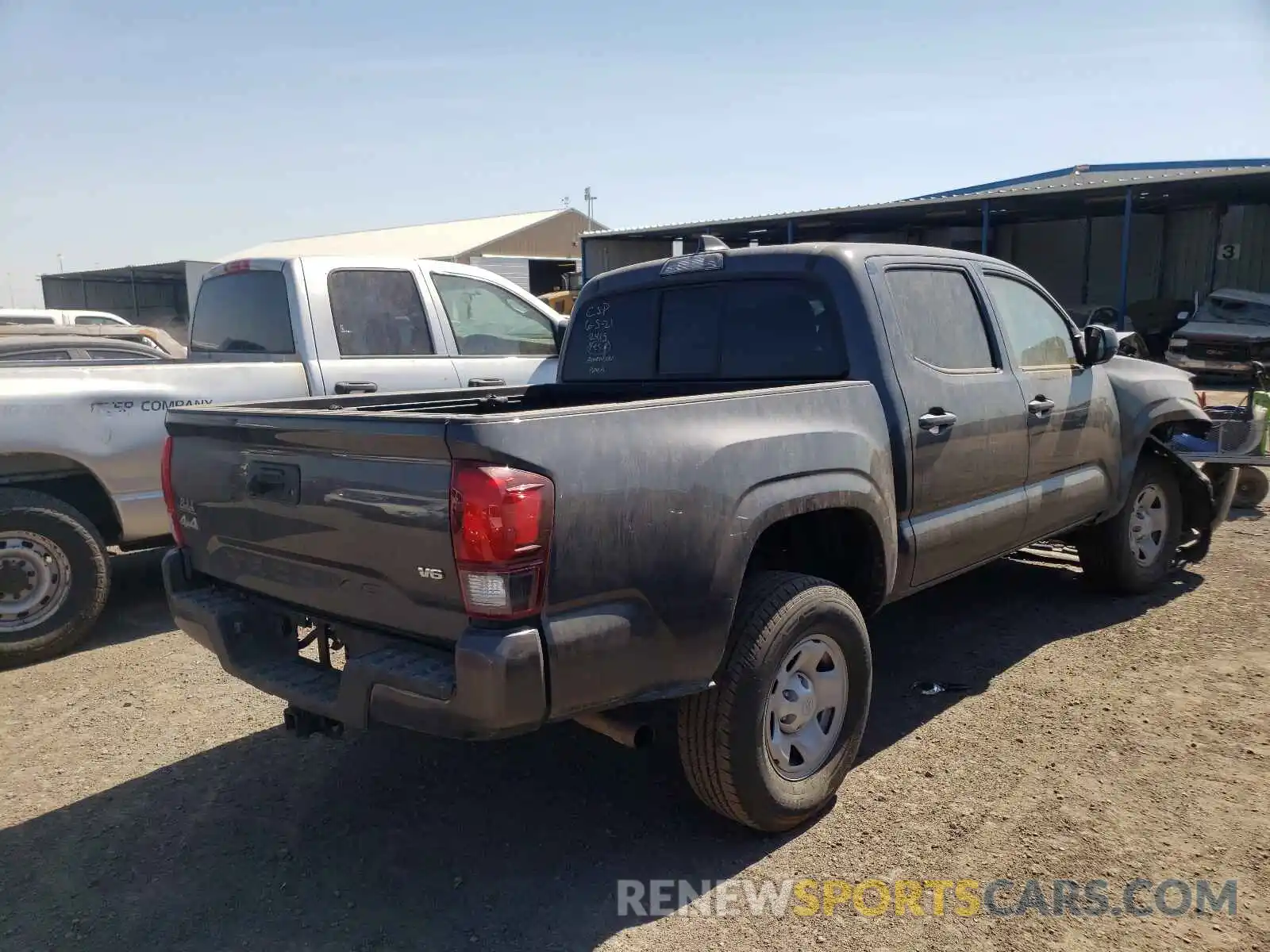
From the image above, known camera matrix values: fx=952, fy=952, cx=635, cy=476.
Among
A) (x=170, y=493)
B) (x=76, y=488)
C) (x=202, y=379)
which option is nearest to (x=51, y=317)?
(x=76, y=488)

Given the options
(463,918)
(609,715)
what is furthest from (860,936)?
(463,918)

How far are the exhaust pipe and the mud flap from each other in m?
4.22

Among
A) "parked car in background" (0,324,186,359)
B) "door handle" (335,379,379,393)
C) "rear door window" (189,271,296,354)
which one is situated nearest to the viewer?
"door handle" (335,379,379,393)

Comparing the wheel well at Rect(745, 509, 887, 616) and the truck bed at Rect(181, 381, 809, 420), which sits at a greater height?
the truck bed at Rect(181, 381, 809, 420)

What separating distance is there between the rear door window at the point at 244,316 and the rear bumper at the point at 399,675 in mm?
3071

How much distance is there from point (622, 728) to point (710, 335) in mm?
1989

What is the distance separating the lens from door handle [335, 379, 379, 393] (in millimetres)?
5887

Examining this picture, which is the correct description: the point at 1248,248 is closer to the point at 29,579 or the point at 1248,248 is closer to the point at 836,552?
the point at 836,552

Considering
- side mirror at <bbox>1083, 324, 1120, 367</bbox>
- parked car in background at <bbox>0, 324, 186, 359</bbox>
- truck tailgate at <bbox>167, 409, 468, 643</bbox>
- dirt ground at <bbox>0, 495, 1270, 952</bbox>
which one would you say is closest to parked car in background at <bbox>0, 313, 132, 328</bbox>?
parked car in background at <bbox>0, 324, 186, 359</bbox>

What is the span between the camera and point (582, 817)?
3.49m

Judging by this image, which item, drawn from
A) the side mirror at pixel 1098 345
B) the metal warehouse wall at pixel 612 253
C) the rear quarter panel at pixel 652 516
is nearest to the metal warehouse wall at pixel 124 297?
the metal warehouse wall at pixel 612 253

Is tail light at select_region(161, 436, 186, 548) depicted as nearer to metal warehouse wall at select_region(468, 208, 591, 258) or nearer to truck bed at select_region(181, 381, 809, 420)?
truck bed at select_region(181, 381, 809, 420)

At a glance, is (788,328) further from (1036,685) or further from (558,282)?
(558,282)

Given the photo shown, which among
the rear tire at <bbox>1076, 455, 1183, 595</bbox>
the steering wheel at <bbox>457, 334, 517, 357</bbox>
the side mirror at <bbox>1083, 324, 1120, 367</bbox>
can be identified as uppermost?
the side mirror at <bbox>1083, 324, 1120, 367</bbox>
